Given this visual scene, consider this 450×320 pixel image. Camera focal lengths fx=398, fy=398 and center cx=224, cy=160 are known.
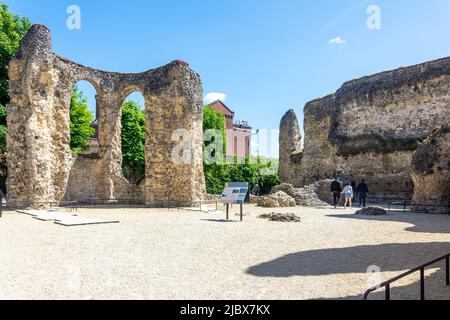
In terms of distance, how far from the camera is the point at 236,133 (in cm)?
5919

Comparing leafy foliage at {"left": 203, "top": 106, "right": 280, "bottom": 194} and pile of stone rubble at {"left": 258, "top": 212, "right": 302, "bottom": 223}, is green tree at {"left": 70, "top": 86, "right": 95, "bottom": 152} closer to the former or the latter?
leafy foliage at {"left": 203, "top": 106, "right": 280, "bottom": 194}

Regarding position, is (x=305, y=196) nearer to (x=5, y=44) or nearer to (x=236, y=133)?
(x=5, y=44)

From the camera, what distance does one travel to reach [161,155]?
1992 centimetres

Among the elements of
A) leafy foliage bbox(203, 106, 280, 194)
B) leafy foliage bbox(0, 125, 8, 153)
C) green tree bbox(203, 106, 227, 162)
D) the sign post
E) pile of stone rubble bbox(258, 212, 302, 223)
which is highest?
green tree bbox(203, 106, 227, 162)

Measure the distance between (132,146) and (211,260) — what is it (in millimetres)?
29715

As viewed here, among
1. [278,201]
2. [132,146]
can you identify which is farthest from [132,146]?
[278,201]

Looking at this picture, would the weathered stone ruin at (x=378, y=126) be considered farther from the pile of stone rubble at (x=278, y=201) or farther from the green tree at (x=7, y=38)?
the green tree at (x=7, y=38)

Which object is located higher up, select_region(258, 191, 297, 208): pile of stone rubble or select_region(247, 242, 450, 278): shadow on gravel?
select_region(258, 191, 297, 208): pile of stone rubble

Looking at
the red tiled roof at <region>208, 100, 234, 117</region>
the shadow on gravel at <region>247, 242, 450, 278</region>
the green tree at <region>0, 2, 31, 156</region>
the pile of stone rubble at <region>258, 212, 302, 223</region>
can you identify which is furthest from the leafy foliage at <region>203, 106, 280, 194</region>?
the shadow on gravel at <region>247, 242, 450, 278</region>

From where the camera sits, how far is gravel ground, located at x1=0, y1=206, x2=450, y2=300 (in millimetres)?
4746

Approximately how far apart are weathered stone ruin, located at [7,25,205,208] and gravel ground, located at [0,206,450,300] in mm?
6574
